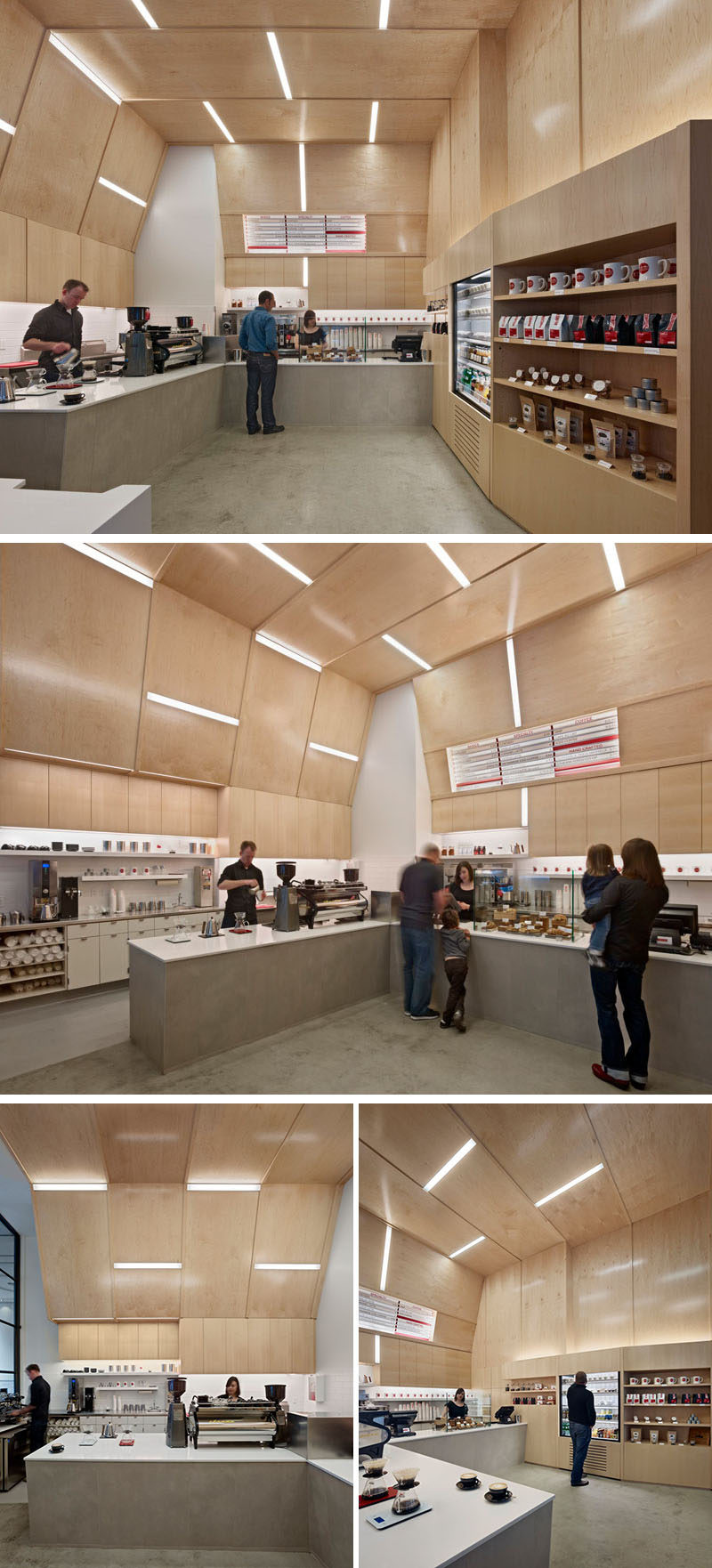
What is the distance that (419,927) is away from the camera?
5.15m

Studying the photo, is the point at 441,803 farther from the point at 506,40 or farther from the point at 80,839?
the point at 506,40

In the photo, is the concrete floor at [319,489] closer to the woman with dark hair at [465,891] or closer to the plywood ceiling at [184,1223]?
the woman with dark hair at [465,891]

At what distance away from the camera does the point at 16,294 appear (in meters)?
8.70

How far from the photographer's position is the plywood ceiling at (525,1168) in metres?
4.89

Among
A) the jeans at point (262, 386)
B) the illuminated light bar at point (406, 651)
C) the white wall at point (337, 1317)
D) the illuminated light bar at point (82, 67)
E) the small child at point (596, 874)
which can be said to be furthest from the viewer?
the jeans at point (262, 386)

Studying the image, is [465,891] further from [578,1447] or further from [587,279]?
[578,1447]

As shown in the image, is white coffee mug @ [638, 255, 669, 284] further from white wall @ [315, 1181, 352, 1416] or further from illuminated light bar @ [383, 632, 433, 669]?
white wall @ [315, 1181, 352, 1416]

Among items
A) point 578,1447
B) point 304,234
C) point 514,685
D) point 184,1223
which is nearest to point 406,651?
point 514,685

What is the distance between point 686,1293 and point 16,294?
10.5 metres

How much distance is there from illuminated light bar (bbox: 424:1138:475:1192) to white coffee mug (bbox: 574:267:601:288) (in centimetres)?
507

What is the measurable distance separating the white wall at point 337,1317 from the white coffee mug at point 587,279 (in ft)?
20.6

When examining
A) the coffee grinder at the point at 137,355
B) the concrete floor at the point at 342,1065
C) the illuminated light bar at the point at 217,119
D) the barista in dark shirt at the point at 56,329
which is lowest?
the concrete floor at the point at 342,1065

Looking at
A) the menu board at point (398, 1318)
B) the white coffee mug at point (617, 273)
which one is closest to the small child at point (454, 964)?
the menu board at point (398, 1318)

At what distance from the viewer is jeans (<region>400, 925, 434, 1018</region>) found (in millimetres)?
5090
